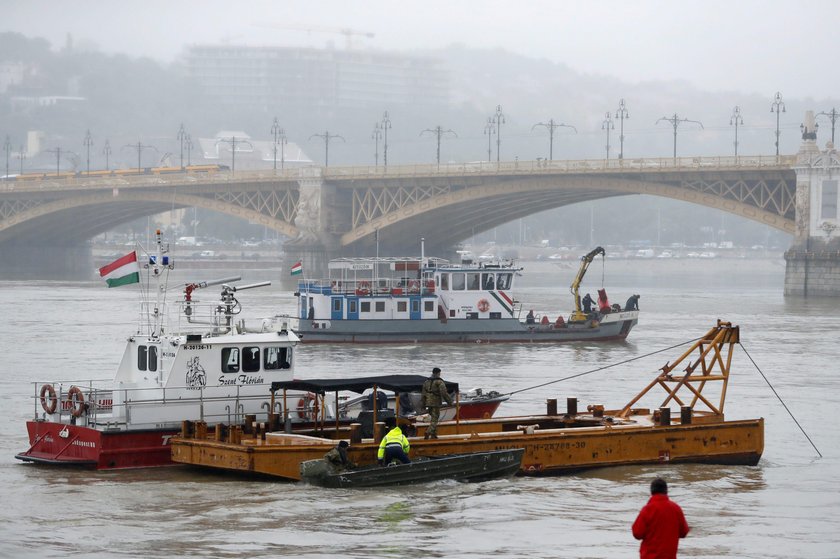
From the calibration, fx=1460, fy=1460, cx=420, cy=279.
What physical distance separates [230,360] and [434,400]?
458 cm

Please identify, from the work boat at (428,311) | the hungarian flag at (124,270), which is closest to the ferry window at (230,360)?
the hungarian flag at (124,270)

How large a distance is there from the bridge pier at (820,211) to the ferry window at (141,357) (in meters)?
67.5

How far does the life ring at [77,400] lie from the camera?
95.9 feet

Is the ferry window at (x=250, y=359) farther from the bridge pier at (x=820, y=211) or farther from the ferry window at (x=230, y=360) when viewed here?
the bridge pier at (x=820, y=211)

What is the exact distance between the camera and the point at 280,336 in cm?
3047

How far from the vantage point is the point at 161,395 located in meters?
29.5

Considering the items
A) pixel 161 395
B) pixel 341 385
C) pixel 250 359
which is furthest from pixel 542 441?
pixel 161 395

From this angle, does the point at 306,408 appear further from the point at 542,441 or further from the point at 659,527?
the point at 659,527

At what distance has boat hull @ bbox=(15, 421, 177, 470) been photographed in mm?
28500

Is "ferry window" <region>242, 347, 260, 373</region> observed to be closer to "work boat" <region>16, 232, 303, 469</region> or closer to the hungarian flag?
"work boat" <region>16, 232, 303, 469</region>

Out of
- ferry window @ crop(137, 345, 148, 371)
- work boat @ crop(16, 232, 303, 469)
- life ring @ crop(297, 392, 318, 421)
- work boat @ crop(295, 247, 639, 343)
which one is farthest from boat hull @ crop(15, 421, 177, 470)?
work boat @ crop(295, 247, 639, 343)

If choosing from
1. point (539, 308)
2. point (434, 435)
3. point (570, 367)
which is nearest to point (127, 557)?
point (434, 435)

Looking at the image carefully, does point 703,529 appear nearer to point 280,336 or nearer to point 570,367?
point 280,336

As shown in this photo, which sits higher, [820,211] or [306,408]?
[820,211]
